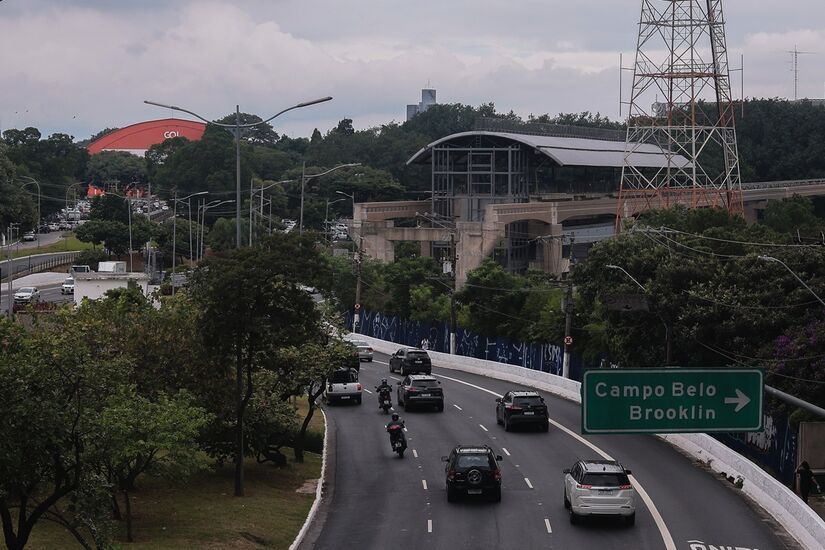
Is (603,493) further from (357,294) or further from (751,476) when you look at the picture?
(357,294)

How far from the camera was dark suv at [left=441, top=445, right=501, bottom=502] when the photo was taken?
32.6 metres

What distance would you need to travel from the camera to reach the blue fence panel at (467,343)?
213 feet

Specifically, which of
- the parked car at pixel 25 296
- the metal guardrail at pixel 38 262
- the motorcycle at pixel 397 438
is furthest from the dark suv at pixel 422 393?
the metal guardrail at pixel 38 262

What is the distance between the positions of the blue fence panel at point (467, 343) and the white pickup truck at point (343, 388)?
40.4 feet

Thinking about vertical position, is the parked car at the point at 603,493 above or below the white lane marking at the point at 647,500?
above

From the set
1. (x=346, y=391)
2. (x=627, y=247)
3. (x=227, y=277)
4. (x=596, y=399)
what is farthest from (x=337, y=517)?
(x=627, y=247)

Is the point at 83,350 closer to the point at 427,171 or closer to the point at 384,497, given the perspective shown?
the point at 384,497

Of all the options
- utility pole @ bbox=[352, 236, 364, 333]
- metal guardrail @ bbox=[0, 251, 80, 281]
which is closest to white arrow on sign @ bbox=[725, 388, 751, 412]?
utility pole @ bbox=[352, 236, 364, 333]

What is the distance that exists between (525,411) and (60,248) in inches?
3573

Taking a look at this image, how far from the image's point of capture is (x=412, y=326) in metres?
85.5

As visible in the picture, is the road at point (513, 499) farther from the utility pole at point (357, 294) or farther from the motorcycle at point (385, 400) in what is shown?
the utility pole at point (357, 294)

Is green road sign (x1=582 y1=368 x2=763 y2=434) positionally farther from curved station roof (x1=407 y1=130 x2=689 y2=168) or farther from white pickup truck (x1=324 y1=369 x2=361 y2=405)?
curved station roof (x1=407 y1=130 x2=689 y2=168)

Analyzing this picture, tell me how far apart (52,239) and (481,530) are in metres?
116

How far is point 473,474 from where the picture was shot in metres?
32.5
